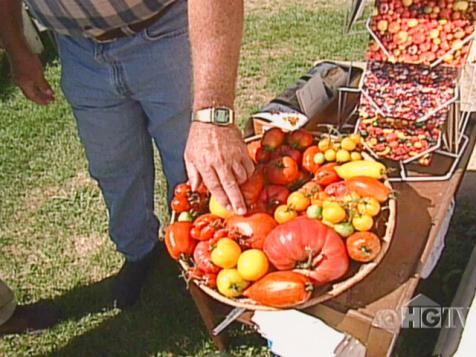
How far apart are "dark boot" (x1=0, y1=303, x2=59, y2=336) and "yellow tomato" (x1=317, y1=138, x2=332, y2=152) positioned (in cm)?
110

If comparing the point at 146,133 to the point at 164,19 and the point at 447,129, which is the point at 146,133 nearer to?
the point at 164,19

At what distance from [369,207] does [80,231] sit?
142 centimetres

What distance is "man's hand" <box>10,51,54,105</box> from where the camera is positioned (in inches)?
73.0

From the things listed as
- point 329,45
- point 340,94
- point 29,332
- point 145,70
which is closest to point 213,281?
point 145,70

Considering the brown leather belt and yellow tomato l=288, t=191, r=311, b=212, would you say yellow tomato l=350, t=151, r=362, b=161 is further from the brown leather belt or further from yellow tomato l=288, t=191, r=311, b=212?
the brown leather belt

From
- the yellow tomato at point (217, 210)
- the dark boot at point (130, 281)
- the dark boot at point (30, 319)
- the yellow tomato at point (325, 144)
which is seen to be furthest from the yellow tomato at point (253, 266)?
the dark boot at point (30, 319)

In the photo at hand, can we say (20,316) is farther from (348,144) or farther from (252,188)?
(348,144)

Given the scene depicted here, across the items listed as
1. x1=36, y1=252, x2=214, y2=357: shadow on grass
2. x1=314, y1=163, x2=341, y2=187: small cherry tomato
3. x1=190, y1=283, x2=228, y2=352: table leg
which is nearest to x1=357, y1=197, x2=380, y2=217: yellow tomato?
x1=314, y1=163, x2=341, y2=187: small cherry tomato

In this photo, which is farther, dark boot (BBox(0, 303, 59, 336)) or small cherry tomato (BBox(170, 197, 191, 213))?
dark boot (BBox(0, 303, 59, 336))

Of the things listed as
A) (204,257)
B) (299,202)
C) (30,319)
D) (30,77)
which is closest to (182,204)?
(204,257)

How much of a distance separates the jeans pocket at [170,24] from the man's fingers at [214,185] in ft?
1.84

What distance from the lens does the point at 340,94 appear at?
6.22 ft

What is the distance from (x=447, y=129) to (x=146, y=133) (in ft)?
2.72

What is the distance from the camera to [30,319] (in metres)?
2.05
